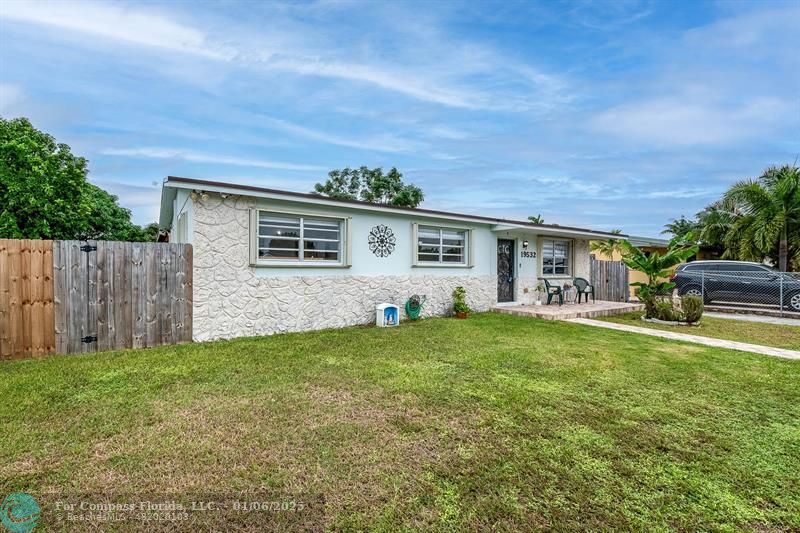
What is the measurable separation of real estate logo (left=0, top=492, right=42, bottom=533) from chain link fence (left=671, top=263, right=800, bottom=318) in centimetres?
1648

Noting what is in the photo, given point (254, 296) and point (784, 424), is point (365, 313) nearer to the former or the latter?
point (254, 296)

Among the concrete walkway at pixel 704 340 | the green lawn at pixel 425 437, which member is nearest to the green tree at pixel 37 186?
the green lawn at pixel 425 437

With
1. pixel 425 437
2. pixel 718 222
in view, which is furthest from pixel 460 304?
pixel 718 222

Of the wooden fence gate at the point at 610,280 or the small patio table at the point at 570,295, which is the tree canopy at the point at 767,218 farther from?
the small patio table at the point at 570,295

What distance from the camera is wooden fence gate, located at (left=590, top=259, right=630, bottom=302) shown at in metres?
15.5

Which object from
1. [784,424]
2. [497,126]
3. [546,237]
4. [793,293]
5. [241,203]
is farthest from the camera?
[497,126]

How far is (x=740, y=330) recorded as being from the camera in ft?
30.6

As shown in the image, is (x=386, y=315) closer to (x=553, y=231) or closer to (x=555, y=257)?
(x=553, y=231)

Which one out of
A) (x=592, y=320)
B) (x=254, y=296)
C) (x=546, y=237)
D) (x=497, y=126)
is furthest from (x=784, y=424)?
(x=497, y=126)

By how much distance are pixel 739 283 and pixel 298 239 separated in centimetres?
1488

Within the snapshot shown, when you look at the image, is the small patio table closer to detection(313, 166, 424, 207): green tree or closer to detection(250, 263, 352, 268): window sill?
detection(250, 263, 352, 268): window sill

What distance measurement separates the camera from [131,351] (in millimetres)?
6555

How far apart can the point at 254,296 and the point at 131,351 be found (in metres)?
2.32

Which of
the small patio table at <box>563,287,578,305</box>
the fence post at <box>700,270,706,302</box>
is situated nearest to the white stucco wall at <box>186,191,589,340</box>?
the small patio table at <box>563,287,578,305</box>
